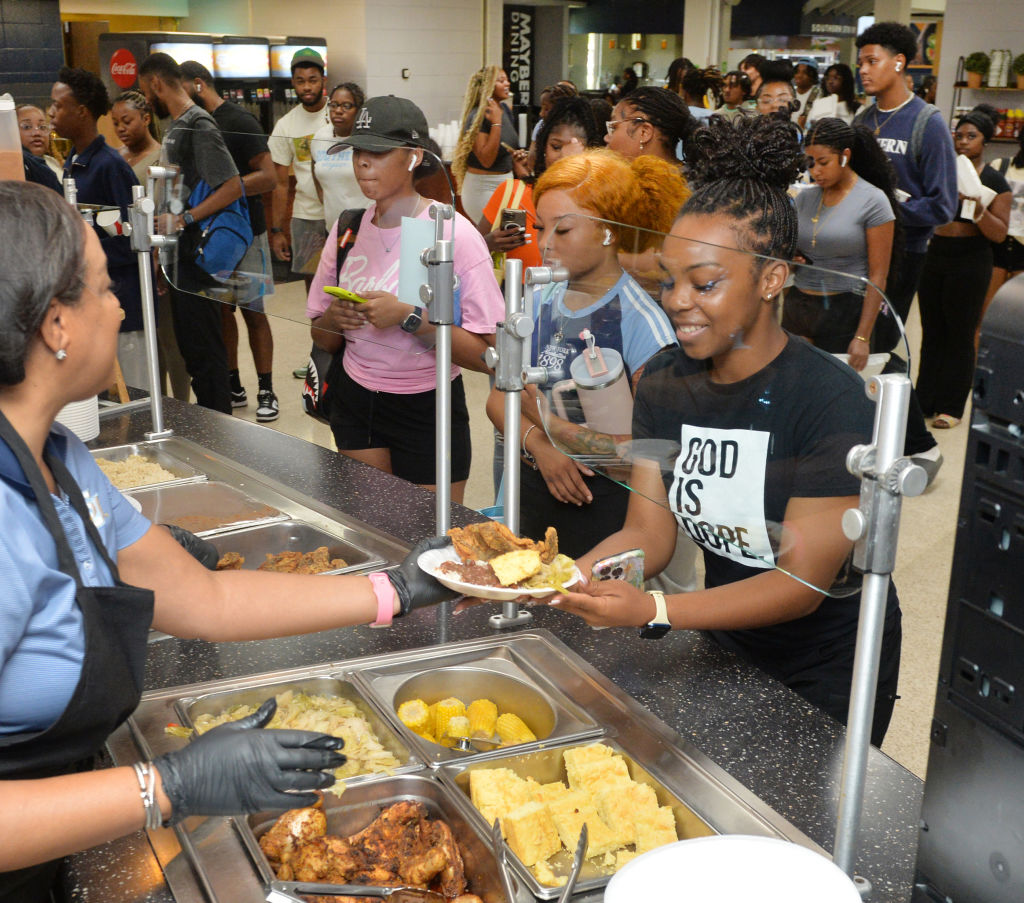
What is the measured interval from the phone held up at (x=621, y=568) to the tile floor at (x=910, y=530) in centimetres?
39

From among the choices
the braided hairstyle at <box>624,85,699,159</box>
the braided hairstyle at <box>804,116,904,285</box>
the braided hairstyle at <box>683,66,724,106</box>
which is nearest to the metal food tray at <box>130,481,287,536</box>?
the braided hairstyle at <box>624,85,699,159</box>

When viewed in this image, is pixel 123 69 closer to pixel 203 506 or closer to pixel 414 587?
pixel 203 506

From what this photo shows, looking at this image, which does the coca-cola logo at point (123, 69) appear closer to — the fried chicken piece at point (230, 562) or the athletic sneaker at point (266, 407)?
the athletic sneaker at point (266, 407)

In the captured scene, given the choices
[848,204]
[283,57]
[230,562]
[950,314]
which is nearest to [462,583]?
[230,562]

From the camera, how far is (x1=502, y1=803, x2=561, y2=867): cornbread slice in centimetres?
118

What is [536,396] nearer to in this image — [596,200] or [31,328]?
[596,200]

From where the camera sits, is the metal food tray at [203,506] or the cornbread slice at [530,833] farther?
the metal food tray at [203,506]

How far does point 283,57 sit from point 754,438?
9217 millimetres

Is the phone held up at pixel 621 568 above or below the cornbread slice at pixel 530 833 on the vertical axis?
above

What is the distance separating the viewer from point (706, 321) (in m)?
1.21

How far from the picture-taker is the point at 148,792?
1.00 meters

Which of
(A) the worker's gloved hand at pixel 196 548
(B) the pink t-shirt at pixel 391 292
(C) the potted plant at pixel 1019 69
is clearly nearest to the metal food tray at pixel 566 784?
(A) the worker's gloved hand at pixel 196 548

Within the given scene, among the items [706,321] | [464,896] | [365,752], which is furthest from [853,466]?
[365,752]

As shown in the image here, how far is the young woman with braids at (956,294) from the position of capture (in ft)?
16.9
